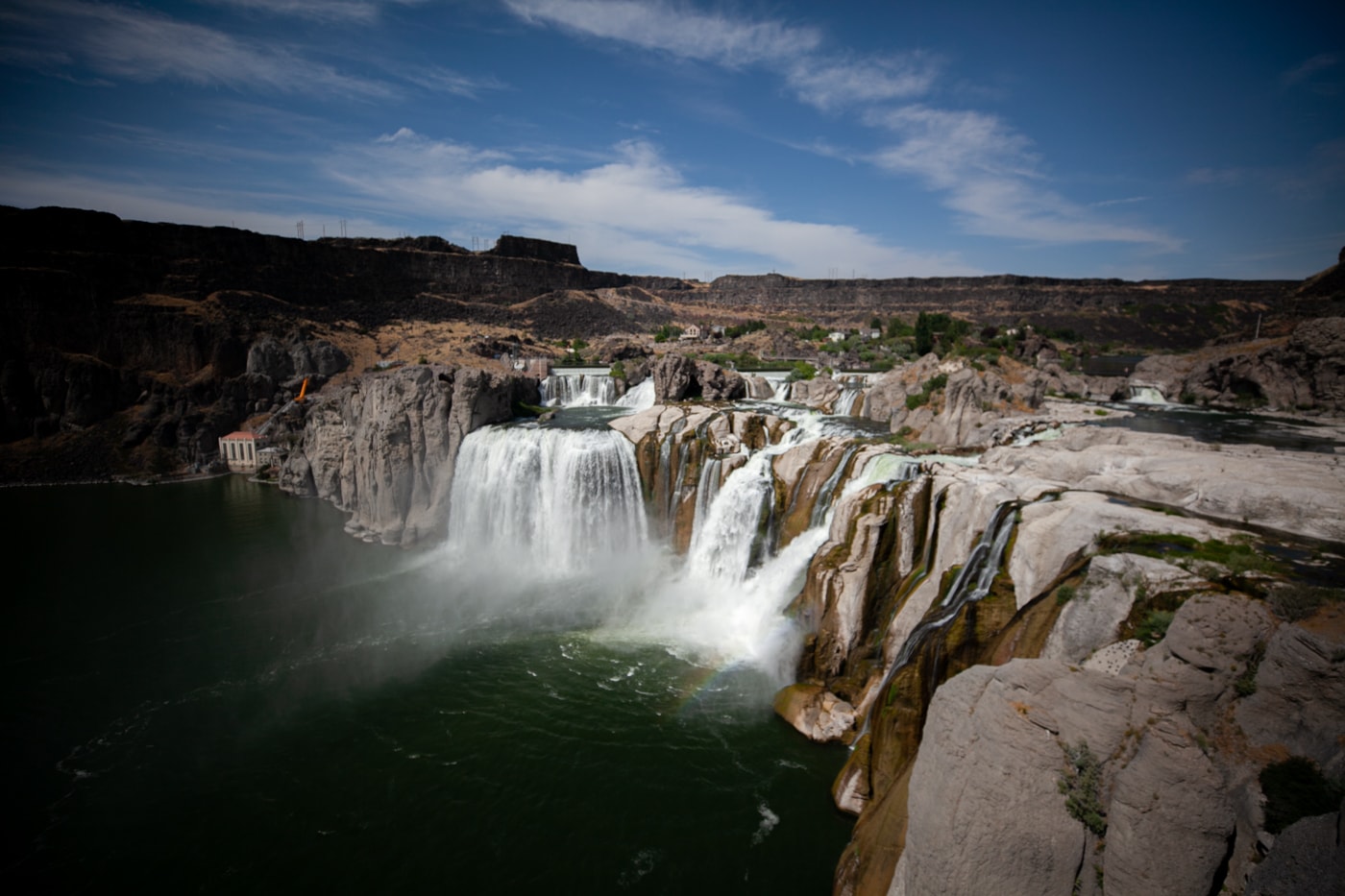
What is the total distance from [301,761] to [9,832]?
4.67 m

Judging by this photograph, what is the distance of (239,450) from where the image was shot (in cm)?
3956

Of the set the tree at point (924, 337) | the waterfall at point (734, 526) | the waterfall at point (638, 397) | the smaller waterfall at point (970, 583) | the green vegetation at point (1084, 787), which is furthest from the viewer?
the tree at point (924, 337)

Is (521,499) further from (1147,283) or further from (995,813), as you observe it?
(1147,283)

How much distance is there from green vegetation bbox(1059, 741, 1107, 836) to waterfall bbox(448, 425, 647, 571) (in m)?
17.0

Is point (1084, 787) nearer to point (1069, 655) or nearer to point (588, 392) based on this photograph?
point (1069, 655)

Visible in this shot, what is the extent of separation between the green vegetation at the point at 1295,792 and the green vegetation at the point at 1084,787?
1.25 m

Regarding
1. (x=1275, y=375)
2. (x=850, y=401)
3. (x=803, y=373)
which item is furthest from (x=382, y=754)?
(x=1275, y=375)

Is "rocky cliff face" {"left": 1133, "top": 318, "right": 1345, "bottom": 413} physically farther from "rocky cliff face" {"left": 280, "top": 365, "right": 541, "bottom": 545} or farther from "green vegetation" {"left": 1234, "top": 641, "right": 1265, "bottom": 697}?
"rocky cliff face" {"left": 280, "top": 365, "right": 541, "bottom": 545}

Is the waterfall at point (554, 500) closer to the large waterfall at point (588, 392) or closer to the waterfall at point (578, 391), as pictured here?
the large waterfall at point (588, 392)

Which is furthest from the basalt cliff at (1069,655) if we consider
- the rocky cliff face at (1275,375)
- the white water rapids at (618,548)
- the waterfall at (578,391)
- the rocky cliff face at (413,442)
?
the waterfall at (578,391)

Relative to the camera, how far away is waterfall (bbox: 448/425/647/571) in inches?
904

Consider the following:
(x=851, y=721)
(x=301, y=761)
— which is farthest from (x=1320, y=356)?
(x=301, y=761)

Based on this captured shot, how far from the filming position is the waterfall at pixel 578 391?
3944 cm

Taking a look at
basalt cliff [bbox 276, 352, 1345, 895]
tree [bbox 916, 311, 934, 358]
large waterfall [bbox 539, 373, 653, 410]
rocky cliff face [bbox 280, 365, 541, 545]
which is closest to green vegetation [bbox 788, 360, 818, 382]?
tree [bbox 916, 311, 934, 358]
